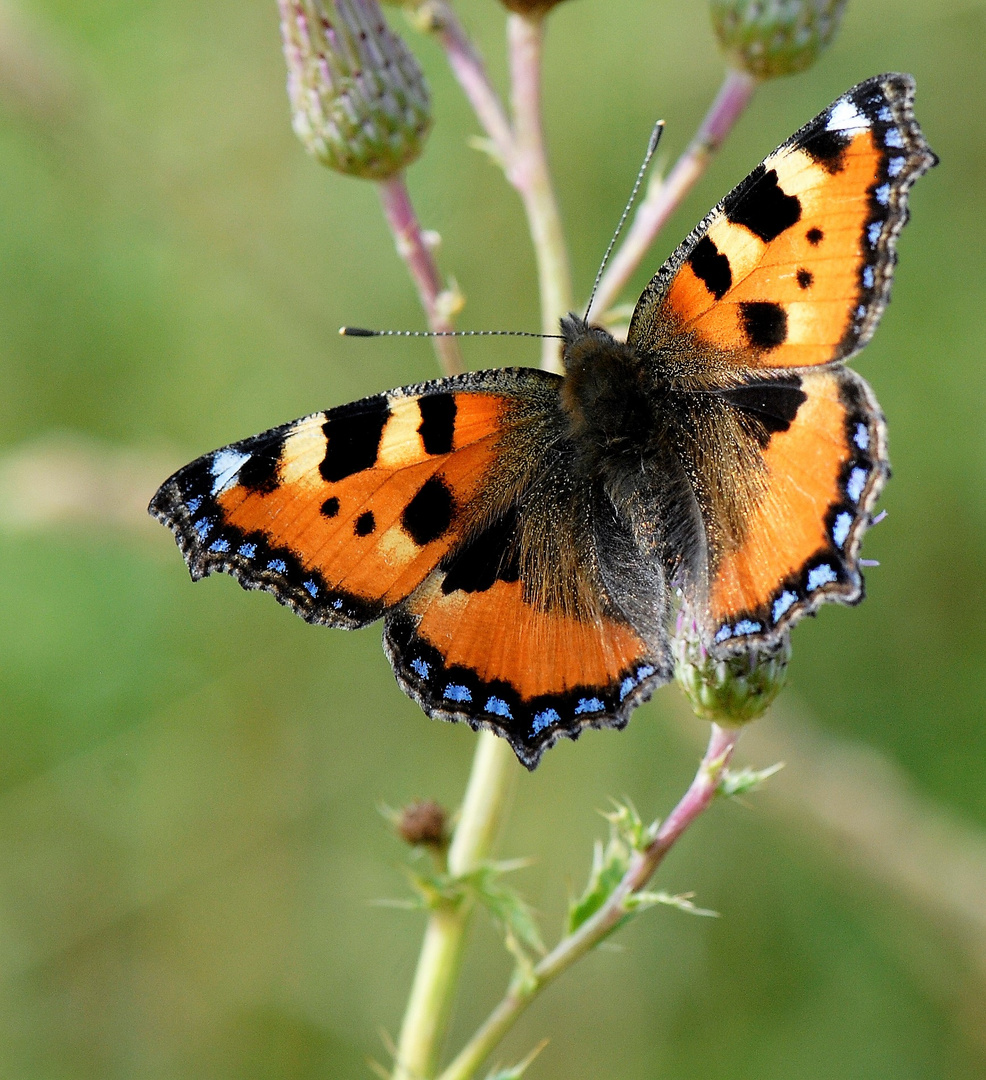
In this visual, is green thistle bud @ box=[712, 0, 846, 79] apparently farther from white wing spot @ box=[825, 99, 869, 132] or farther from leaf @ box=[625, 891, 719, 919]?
leaf @ box=[625, 891, 719, 919]

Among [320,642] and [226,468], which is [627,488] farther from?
[320,642]

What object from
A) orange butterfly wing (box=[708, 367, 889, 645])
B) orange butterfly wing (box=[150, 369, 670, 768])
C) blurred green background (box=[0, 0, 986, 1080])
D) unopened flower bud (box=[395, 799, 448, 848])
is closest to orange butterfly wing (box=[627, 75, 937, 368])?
orange butterfly wing (box=[708, 367, 889, 645])

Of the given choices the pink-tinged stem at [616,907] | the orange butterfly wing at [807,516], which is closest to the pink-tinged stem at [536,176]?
the orange butterfly wing at [807,516]

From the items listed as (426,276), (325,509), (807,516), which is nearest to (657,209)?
(426,276)

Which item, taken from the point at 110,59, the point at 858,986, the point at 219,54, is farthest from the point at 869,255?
the point at 110,59

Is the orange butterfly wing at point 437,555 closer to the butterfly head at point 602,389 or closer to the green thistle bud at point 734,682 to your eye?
the green thistle bud at point 734,682

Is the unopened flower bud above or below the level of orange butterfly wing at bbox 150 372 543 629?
below
